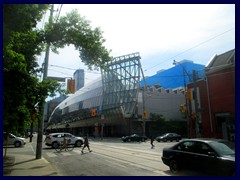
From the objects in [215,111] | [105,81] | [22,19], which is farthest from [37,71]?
[105,81]

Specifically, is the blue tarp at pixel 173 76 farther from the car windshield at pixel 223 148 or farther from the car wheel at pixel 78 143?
the car windshield at pixel 223 148

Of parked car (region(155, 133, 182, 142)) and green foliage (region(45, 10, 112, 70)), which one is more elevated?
green foliage (region(45, 10, 112, 70))

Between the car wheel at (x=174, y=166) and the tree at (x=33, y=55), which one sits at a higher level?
the tree at (x=33, y=55)

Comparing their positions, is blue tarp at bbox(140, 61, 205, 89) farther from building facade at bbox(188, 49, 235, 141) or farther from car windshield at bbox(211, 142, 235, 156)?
car windshield at bbox(211, 142, 235, 156)

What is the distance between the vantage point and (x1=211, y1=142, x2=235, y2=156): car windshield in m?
8.80

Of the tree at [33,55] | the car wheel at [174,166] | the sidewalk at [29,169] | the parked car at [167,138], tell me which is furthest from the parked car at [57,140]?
the car wheel at [174,166]

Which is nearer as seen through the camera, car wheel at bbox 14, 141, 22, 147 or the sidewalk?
the sidewalk

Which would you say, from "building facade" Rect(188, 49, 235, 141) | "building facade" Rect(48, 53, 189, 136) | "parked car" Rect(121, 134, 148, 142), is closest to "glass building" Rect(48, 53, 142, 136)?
"building facade" Rect(48, 53, 189, 136)

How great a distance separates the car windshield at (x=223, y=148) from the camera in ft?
28.9

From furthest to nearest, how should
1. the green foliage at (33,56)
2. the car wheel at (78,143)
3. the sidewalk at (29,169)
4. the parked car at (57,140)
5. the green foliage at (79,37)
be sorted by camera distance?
the car wheel at (78,143) < the parked car at (57,140) < the green foliage at (79,37) < the sidewalk at (29,169) < the green foliage at (33,56)

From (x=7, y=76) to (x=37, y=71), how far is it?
5.71 metres

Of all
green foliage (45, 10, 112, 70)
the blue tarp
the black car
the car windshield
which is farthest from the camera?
the blue tarp

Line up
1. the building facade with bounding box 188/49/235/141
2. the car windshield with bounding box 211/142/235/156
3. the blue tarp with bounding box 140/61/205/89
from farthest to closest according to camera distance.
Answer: the blue tarp with bounding box 140/61/205/89
the building facade with bounding box 188/49/235/141
the car windshield with bounding box 211/142/235/156

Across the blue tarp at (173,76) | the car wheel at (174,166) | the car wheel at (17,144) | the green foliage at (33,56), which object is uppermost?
the blue tarp at (173,76)
